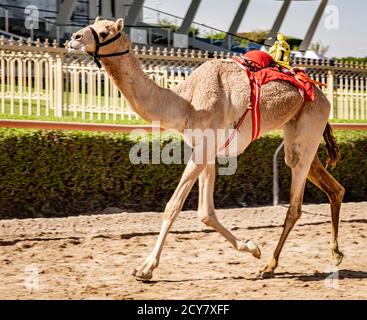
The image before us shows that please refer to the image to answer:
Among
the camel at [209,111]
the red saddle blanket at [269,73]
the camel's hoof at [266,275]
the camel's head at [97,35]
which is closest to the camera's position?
the camel's head at [97,35]

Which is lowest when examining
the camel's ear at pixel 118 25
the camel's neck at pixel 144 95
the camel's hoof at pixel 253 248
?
the camel's hoof at pixel 253 248

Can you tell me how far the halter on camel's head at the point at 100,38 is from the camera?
21.1 feet

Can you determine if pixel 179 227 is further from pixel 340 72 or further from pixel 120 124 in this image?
pixel 340 72

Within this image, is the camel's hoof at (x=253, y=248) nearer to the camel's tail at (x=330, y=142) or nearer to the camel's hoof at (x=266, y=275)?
the camel's hoof at (x=266, y=275)

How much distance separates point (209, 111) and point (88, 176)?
13.4 ft

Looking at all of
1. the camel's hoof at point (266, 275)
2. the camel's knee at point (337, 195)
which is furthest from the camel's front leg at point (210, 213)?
the camel's knee at point (337, 195)

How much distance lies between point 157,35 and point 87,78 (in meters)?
13.4

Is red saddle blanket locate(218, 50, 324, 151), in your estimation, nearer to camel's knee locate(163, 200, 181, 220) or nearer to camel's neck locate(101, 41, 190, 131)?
camel's neck locate(101, 41, 190, 131)

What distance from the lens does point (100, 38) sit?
6.51 metres

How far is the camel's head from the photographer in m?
6.39

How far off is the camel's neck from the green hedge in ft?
12.5

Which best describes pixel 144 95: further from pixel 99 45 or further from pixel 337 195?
pixel 337 195

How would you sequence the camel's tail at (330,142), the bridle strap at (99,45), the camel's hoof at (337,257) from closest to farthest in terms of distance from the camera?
the bridle strap at (99,45) → the camel's hoof at (337,257) → the camel's tail at (330,142)

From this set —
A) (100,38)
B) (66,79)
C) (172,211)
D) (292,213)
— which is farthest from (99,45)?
(66,79)
